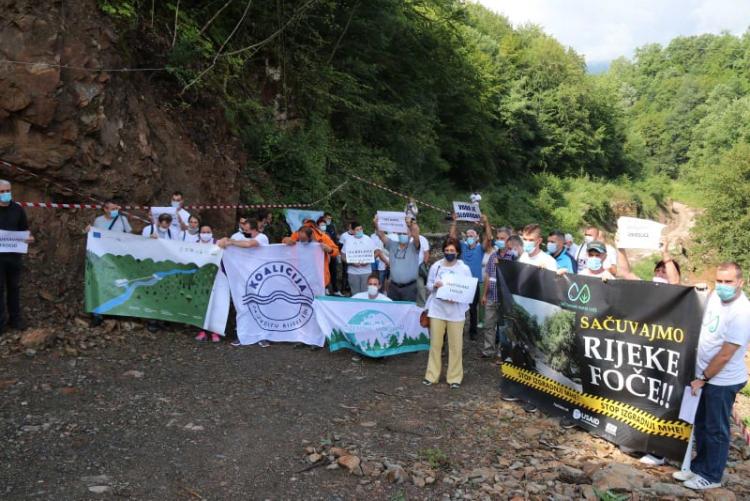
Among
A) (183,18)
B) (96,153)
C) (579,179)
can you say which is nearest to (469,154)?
(579,179)

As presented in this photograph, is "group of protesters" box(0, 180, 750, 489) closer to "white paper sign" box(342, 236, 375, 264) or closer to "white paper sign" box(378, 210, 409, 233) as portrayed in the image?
"white paper sign" box(342, 236, 375, 264)

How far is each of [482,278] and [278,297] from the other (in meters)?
3.49

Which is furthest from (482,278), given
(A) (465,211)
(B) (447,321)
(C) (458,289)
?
(A) (465,211)

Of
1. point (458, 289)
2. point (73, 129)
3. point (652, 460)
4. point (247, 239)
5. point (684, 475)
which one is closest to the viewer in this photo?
point (684, 475)

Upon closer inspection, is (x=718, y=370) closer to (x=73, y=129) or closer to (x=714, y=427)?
(x=714, y=427)

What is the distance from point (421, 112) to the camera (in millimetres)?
22422

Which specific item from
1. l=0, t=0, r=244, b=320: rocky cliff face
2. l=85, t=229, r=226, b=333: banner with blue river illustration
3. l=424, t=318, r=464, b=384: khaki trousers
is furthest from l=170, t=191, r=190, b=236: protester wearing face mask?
l=424, t=318, r=464, b=384: khaki trousers

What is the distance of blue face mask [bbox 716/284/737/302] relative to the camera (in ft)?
15.5

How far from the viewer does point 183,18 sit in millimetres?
11930

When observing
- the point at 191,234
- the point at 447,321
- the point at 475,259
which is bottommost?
the point at 447,321

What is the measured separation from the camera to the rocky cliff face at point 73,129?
849 centimetres

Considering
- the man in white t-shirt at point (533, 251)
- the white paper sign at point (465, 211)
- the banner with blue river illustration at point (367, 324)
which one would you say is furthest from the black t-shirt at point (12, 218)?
the white paper sign at point (465, 211)

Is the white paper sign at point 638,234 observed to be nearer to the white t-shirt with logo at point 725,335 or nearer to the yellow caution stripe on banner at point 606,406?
the white t-shirt with logo at point 725,335

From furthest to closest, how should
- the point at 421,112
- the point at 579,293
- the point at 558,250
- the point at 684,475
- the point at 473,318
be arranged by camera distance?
1. the point at 421,112
2. the point at 473,318
3. the point at 558,250
4. the point at 579,293
5. the point at 684,475
